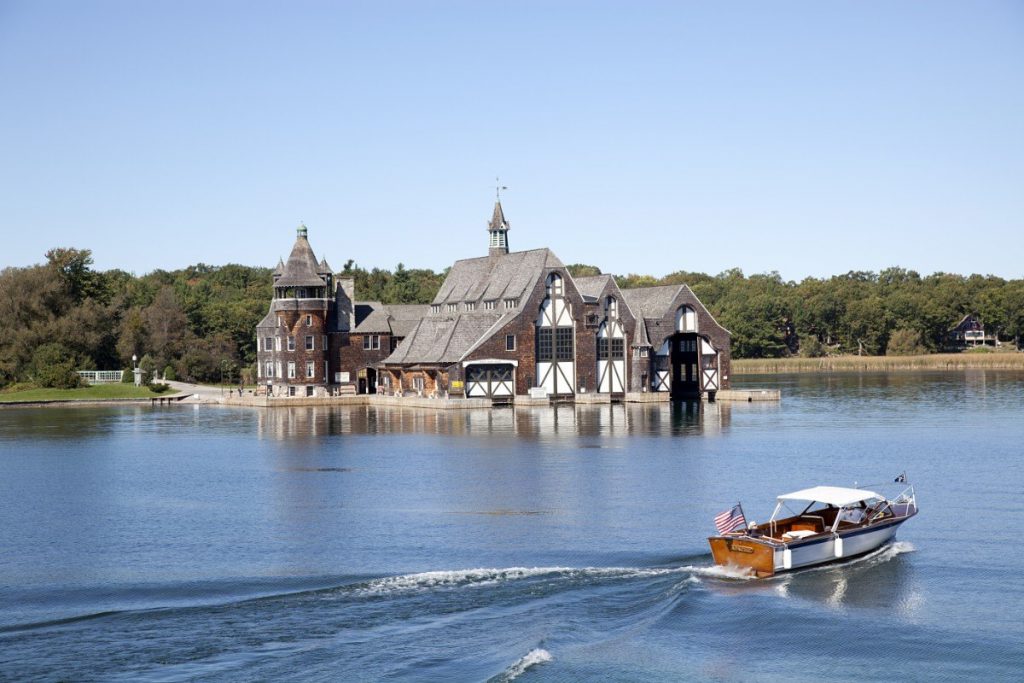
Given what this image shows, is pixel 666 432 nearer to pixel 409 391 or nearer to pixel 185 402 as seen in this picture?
pixel 409 391

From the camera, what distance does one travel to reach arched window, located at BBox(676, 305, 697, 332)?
3912 inches

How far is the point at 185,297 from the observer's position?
14988 cm

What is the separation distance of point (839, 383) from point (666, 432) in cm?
6492

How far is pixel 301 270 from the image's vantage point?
102 m

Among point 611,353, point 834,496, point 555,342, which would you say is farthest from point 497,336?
point 834,496

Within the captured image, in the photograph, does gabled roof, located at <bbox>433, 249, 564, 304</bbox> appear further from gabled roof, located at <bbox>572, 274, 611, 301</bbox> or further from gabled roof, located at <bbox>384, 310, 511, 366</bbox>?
gabled roof, located at <bbox>572, 274, 611, 301</bbox>

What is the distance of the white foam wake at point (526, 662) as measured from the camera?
949 inches

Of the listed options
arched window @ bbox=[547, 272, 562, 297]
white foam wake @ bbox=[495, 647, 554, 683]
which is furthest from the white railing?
white foam wake @ bbox=[495, 647, 554, 683]

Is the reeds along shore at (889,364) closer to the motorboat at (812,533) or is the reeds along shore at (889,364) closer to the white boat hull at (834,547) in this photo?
the motorboat at (812,533)

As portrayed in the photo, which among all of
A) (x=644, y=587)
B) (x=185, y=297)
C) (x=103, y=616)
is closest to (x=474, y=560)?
(x=644, y=587)

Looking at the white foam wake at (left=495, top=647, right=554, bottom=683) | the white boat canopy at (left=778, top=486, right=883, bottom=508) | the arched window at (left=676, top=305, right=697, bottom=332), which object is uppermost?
the arched window at (left=676, top=305, right=697, bottom=332)

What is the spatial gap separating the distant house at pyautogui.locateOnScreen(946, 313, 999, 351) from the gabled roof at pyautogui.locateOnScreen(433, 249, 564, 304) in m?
110

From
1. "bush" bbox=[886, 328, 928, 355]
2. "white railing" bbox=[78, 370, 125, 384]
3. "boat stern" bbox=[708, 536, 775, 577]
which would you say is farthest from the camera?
"bush" bbox=[886, 328, 928, 355]

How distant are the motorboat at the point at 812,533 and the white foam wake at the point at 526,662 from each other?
843cm
